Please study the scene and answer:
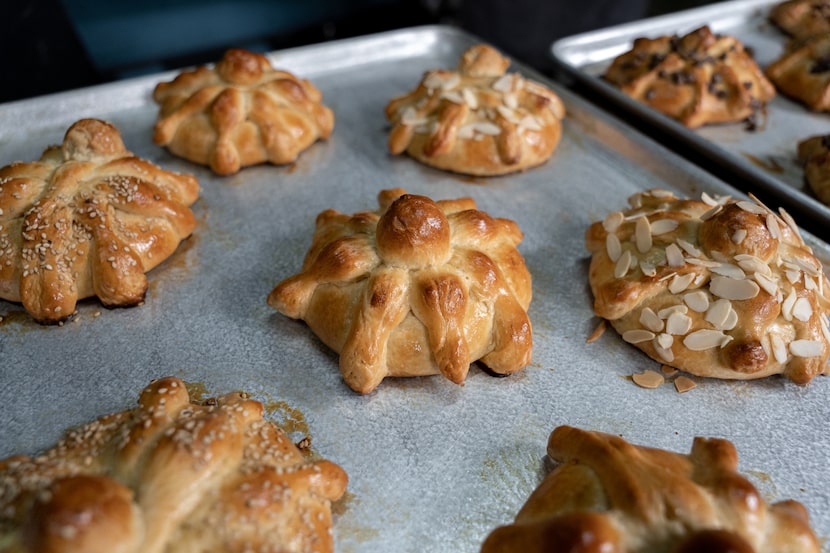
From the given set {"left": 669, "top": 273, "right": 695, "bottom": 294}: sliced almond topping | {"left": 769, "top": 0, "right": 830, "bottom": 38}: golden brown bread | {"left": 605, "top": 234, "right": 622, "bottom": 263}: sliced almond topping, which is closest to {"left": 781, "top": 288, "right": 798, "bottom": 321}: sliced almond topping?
{"left": 669, "top": 273, "right": 695, "bottom": 294}: sliced almond topping

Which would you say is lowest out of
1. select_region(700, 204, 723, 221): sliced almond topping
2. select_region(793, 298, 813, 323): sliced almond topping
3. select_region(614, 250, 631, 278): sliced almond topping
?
select_region(793, 298, 813, 323): sliced almond topping

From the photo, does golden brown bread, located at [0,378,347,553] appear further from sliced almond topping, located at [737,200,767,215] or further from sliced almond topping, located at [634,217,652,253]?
sliced almond topping, located at [737,200,767,215]

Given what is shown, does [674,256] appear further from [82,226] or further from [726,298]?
[82,226]

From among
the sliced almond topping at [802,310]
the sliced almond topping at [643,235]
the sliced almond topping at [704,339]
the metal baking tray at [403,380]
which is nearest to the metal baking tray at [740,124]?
the metal baking tray at [403,380]

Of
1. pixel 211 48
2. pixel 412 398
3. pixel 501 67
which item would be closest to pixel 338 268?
pixel 412 398

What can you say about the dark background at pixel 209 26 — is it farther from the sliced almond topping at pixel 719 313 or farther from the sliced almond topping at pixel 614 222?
the sliced almond topping at pixel 719 313

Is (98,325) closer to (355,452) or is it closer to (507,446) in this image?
(355,452)
